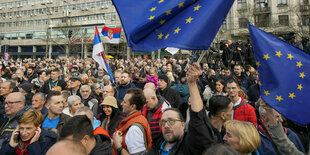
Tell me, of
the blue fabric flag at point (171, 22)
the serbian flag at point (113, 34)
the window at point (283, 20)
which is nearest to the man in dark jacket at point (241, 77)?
the blue fabric flag at point (171, 22)

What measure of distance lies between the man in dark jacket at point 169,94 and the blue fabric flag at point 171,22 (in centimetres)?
285

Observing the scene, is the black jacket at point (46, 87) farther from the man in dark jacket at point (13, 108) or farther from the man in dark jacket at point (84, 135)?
the man in dark jacket at point (84, 135)

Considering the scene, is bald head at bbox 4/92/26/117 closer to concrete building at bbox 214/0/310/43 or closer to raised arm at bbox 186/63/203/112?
raised arm at bbox 186/63/203/112

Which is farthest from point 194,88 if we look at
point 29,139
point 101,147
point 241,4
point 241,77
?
point 241,4

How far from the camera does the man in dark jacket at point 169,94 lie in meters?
5.23

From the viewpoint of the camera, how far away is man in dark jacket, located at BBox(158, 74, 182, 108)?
5230 millimetres

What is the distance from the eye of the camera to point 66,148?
1.46 meters

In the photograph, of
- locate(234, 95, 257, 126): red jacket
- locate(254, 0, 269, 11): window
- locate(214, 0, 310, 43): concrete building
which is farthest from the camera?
locate(254, 0, 269, 11): window

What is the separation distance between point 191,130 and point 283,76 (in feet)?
4.64

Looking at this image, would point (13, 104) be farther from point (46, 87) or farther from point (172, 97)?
point (172, 97)

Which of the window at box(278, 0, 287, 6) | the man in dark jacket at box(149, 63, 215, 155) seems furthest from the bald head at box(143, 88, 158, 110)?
the window at box(278, 0, 287, 6)

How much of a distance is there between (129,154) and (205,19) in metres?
1.98

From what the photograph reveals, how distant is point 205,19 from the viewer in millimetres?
2424

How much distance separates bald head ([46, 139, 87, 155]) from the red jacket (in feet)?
10.1
